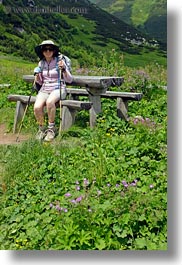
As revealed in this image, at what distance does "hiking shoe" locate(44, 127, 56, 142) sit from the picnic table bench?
16cm

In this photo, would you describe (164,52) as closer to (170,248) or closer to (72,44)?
(72,44)

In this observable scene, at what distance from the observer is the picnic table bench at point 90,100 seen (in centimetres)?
681

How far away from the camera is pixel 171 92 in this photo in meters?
5.37

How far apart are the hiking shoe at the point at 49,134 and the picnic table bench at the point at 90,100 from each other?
0.16 metres

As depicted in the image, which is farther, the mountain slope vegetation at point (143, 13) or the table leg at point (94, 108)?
the table leg at point (94, 108)

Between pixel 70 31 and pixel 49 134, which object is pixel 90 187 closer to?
pixel 49 134

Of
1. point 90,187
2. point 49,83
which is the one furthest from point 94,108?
point 90,187

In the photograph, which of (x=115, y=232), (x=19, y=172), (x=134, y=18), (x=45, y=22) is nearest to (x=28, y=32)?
(x=45, y=22)

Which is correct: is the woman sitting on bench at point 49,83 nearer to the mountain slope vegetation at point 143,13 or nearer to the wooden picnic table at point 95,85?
the wooden picnic table at point 95,85

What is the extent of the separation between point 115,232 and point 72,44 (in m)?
2.33

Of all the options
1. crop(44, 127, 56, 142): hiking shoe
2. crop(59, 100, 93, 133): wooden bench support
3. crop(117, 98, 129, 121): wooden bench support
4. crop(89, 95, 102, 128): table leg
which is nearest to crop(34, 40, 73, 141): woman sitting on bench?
crop(44, 127, 56, 142): hiking shoe

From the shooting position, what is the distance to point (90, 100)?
7.11 m

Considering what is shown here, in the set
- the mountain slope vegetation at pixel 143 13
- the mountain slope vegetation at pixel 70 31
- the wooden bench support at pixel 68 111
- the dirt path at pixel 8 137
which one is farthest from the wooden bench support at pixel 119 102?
the mountain slope vegetation at pixel 143 13

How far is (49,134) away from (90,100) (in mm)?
864
